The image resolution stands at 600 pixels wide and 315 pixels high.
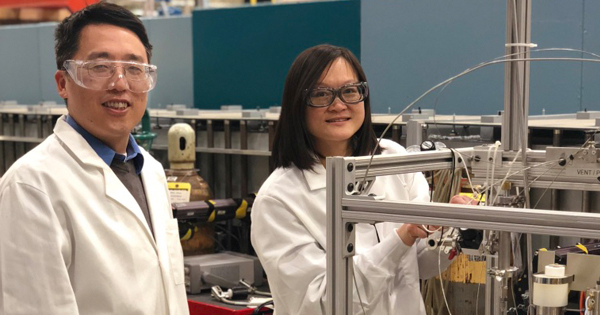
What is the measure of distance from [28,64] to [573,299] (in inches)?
172

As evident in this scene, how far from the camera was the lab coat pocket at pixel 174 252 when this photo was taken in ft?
5.93

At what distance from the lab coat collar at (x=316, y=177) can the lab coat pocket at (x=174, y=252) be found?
349mm

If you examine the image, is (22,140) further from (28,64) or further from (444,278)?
(444,278)

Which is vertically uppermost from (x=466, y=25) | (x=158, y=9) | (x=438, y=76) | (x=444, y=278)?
(x=158, y=9)

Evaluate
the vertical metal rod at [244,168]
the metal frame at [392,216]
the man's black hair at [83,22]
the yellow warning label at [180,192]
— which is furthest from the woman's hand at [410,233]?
the vertical metal rod at [244,168]

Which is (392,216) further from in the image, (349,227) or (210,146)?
(210,146)

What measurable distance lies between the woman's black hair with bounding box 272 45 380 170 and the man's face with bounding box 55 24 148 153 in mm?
404

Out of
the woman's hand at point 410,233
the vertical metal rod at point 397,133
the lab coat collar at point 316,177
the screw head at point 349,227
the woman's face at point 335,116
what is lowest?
the woman's hand at point 410,233

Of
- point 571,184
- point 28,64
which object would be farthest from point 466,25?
point 28,64

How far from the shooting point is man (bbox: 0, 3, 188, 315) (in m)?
1.55

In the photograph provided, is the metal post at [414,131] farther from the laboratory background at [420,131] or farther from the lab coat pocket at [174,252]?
the lab coat pocket at [174,252]

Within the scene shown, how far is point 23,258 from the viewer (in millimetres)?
1545

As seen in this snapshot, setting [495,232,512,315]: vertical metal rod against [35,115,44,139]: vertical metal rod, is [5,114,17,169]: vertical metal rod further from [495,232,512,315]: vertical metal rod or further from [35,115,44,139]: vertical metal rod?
[495,232,512,315]: vertical metal rod

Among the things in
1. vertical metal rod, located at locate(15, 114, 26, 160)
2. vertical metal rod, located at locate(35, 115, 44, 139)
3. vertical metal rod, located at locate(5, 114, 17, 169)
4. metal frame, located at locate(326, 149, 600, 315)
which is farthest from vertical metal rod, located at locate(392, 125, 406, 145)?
vertical metal rod, located at locate(5, 114, 17, 169)
